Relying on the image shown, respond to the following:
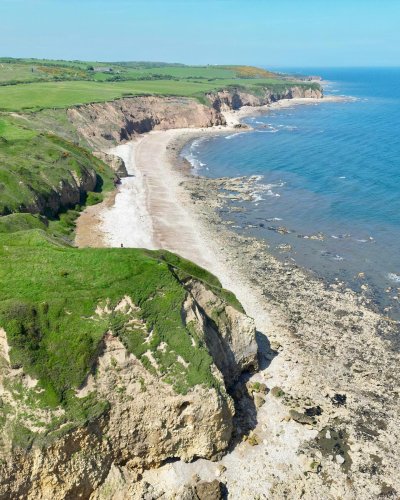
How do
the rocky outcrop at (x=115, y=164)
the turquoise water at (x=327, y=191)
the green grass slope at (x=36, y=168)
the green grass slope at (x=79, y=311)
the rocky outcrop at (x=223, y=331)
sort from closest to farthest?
the green grass slope at (x=79, y=311) < the rocky outcrop at (x=223, y=331) < the green grass slope at (x=36, y=168) < the turquoise water at (x=327, y=191) < the rocky outcrop at (x=115, y=164)

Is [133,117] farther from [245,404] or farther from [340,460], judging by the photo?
[340,460]

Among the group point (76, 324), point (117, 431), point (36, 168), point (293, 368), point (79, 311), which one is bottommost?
point (293, 368)

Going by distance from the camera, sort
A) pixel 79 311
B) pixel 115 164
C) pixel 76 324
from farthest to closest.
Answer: pixel 115 164 < pixel 79 311 < pixel 76 324

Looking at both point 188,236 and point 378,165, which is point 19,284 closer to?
point 188,236

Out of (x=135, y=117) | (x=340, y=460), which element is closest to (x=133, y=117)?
(x=135, y=117)

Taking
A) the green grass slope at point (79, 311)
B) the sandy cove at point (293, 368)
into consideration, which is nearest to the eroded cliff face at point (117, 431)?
Answer: the green grass slope at point (79, 311)

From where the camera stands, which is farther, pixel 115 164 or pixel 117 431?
pixel 115 164

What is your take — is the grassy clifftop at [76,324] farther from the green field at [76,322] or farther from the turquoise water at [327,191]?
the turquoise water at [327,191]
